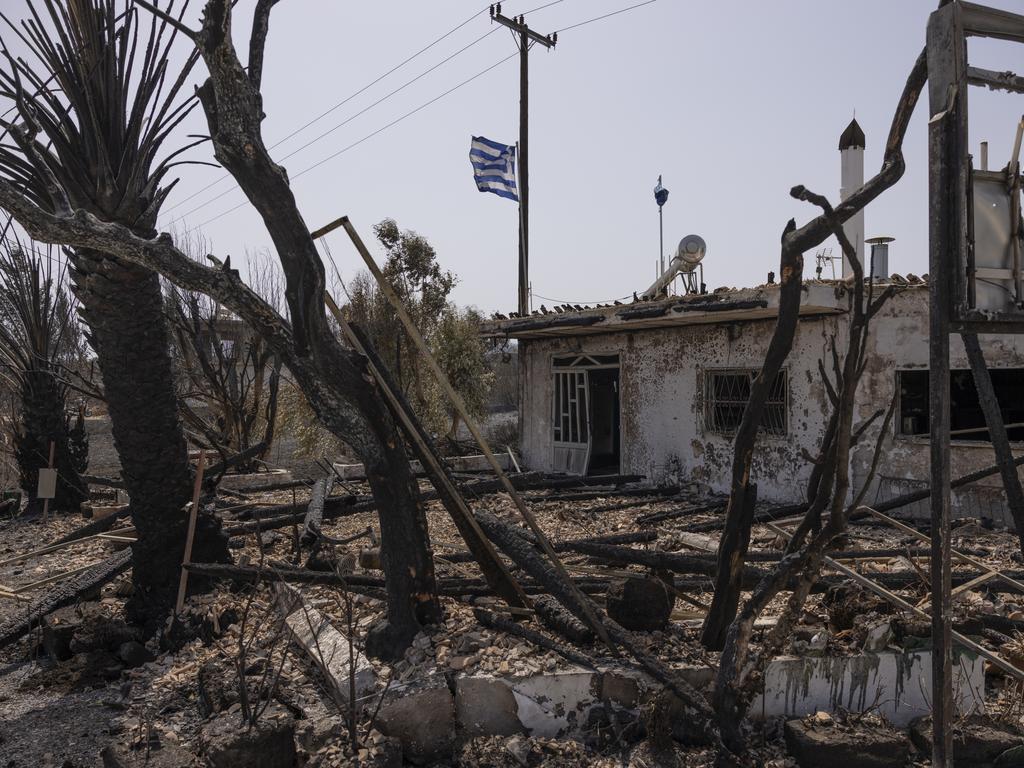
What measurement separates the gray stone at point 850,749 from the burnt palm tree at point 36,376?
10.8 metres

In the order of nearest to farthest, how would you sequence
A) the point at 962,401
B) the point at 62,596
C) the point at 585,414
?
the point at 62,596 → the point at 962,401 → the point at 585,414

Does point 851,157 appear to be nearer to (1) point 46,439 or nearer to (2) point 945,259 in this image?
(2) point 945,259

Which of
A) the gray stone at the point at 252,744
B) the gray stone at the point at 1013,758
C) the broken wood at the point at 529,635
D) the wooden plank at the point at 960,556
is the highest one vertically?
the wooden plank at the point at 960,556

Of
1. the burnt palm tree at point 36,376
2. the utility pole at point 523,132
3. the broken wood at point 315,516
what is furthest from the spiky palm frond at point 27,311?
the utility pole at point 523,132

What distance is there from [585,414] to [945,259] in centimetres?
1248

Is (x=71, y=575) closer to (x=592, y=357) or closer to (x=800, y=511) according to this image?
(x=800, y=511)

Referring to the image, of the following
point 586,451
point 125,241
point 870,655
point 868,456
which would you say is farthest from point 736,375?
point 125,241

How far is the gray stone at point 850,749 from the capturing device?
3.66m

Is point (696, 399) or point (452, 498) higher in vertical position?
point (696, 399)

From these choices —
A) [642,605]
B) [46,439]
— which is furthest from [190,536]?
[46,439]

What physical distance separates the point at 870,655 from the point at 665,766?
4.67 ft

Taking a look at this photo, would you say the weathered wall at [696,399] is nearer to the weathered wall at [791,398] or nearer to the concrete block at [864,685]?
the weathered wall at [791,398]

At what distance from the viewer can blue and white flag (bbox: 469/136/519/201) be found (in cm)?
1831

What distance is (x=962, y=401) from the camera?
11.8 meters
